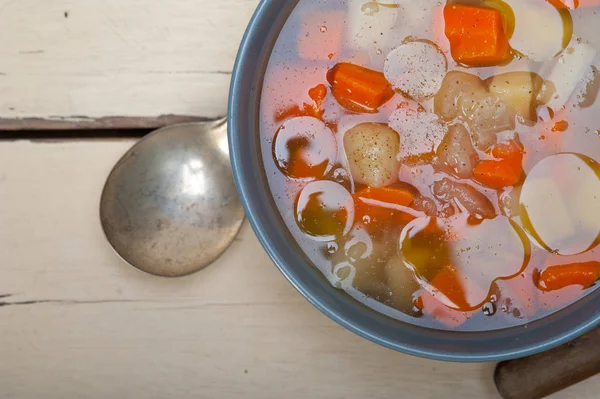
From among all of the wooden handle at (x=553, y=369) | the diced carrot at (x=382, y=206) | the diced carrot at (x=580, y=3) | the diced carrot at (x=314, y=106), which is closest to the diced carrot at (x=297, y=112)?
the diced carrot at (x=314, y=106)

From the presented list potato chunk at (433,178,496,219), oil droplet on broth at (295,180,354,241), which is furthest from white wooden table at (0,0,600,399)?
potato chunk at (433,178,496,219)

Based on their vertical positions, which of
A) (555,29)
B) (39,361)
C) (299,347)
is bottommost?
(39,361)

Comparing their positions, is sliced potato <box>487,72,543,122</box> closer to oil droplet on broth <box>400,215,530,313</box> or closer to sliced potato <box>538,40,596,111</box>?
sliced potato <box>538,40,596,111</box>

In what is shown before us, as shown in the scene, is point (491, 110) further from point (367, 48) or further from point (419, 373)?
point (419, 373)

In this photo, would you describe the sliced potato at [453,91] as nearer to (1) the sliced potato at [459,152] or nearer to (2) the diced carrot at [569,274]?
(1) the sliced potato at [459,152]

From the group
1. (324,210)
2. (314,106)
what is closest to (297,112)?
(314,106)

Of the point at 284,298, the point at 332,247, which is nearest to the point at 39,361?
the point at 284,298
